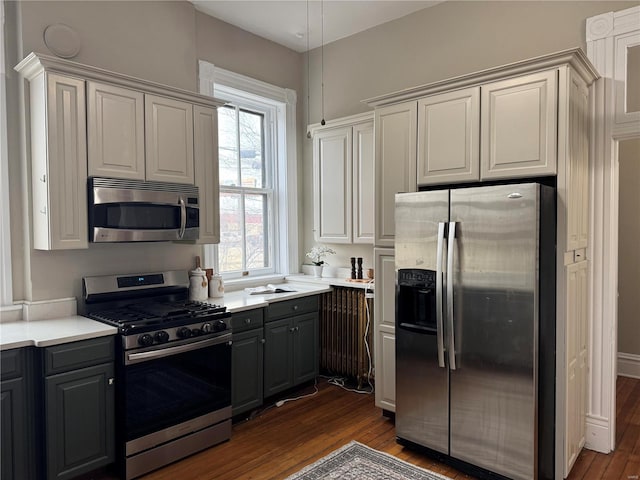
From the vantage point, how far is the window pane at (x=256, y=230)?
4445mm

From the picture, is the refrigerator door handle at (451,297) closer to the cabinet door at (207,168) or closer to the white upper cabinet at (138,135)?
the cabinet door at (207,168)

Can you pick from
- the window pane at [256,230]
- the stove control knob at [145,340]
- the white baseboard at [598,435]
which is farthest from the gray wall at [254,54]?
the white baseboard at [598,435]

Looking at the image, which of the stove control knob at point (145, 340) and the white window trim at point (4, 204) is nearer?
the stove control knob at point (145, 340)

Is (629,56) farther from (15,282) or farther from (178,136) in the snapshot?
(15,282)

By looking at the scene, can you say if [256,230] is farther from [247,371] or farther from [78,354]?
[78,354]

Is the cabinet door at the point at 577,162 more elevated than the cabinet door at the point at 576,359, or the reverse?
the cabinet door at the point at 577,162

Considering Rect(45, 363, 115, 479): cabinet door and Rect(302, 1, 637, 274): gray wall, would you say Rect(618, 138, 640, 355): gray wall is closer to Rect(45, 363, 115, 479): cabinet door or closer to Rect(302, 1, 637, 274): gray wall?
Rect(302, 1, 637, 274): gray wall

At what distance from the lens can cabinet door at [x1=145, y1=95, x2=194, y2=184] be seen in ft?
10.0

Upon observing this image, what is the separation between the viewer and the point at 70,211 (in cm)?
272

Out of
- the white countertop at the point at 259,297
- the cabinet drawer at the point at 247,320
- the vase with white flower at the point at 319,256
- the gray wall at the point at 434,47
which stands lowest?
the cabinet drawer at the point at 247,320

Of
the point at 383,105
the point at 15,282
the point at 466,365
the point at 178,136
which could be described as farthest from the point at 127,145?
the point at 466,365

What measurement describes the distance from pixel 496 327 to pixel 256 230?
2649 millimetres

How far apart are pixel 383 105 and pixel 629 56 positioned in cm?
155

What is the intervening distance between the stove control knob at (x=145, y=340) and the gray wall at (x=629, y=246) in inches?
172
